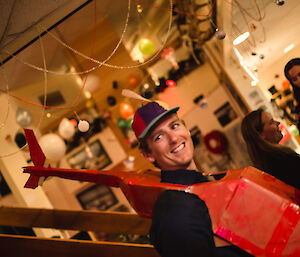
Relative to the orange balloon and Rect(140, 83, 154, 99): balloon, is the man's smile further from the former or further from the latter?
the orange balloon

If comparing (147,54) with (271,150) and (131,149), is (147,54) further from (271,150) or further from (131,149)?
(271,150)

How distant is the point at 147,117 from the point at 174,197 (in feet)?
1.52

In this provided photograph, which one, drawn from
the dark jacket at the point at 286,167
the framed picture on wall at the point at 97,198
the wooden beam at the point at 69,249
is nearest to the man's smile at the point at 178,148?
the wooden beam at the point at 69,249

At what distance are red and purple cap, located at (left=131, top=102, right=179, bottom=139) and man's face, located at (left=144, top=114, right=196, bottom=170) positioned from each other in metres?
0.04

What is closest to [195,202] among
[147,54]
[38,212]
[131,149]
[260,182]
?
[260,182]

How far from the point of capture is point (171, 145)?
4.03 feet

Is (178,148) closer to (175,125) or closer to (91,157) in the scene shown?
(175,125)

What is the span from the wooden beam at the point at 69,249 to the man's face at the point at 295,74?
1.64m

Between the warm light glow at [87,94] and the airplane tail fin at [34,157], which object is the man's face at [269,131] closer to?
the airplane tail fin at [34,157]

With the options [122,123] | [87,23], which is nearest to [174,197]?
[87,23]

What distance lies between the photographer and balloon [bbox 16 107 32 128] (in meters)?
3.21

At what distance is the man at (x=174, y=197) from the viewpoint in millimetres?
889

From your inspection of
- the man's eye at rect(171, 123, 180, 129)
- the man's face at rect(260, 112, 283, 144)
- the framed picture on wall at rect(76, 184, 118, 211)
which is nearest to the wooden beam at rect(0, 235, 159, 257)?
the man's eye at rect(171, 123, 180, 129)

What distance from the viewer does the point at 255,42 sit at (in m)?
2.67
